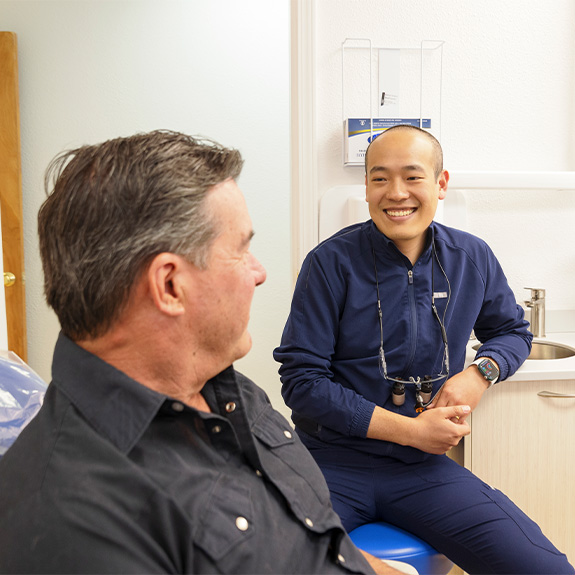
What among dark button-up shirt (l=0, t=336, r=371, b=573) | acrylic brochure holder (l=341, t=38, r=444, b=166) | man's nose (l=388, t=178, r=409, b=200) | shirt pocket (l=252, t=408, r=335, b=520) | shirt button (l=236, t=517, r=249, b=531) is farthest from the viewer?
acrylic brochure holder (l=341, t=38, r=444, b=166)

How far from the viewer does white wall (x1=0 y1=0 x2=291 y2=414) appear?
316cm

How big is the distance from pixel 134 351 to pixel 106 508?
0.22 metres

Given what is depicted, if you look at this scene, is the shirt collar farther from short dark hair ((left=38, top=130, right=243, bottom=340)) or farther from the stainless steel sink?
the stainless steel sink

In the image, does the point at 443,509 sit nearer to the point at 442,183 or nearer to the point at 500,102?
the point at 442,183

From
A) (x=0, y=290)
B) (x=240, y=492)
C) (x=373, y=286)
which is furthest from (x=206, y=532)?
(x=0, y=290)

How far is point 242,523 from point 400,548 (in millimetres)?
730

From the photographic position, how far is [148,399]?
0.77 meters

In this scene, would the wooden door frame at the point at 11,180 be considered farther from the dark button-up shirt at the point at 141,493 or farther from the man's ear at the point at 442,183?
the dark button-up shirt at the point at 141,493

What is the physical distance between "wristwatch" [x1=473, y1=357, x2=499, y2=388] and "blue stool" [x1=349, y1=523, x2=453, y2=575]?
0.47 meters

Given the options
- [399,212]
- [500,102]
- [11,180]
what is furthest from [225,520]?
[11,180]

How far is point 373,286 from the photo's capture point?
5.36 ft

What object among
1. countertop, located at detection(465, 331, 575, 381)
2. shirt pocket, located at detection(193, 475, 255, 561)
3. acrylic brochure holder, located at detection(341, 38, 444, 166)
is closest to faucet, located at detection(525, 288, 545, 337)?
countertop, located at detection(465, 331, 575, 381)

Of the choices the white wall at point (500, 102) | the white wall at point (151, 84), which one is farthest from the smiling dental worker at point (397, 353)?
the white wall at point (151, 84)

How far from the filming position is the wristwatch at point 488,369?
1.65 m
